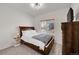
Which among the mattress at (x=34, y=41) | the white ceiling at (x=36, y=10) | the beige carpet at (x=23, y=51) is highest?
the white ceiling at (x=36, y=10)

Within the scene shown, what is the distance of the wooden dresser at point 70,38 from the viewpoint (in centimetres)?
117

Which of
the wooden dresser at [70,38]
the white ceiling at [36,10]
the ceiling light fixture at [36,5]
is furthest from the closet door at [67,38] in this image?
the ceiling light fixture at [36,5]

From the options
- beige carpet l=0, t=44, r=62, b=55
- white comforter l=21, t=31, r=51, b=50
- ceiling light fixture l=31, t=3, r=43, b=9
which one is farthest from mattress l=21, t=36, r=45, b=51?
ceiling light fixture l=31, t=3, r=43, b=9

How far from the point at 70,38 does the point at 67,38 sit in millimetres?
43

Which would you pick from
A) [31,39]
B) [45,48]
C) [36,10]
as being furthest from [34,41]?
[36,10]

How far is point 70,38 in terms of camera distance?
3.93ft

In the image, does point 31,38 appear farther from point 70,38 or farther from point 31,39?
point 70,38

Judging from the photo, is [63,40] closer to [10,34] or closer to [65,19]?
[65,19]

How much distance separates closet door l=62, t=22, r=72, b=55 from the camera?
1.20 metres

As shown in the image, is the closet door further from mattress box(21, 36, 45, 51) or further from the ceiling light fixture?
the ceiling light fixture

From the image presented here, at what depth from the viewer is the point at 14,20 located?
1.35 meters

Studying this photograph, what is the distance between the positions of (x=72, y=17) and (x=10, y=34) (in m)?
1.01

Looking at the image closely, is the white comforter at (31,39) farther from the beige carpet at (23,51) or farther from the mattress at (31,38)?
the beige carpet at (23,51)
